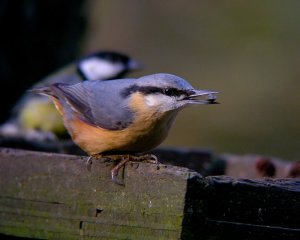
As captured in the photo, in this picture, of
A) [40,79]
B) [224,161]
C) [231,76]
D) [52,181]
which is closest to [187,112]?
[231,76]

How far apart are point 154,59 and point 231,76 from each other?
0.85 metres

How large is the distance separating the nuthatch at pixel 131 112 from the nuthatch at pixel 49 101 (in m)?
2.55

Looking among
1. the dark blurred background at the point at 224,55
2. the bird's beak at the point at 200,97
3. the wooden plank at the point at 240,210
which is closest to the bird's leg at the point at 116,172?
the wooden plank at the point at 240,210

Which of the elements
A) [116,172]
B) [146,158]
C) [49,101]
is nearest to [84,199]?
[116,172]

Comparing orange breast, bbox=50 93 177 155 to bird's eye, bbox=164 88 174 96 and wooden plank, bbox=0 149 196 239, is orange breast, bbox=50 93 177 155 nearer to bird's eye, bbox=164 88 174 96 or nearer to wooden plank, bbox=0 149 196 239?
bird's eye, bbox=164 88 174 96

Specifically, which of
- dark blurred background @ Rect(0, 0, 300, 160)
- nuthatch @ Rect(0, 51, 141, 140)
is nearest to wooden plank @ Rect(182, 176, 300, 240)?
nuthatch @ Rect(0, 51, 141, 140)

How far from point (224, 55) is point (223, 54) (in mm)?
22

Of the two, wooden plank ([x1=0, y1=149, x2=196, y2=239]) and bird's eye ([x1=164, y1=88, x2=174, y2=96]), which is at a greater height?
bird's eye ([x1=164, y1=88, x2=174, y2=96])

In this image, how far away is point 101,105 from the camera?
11.7 feet

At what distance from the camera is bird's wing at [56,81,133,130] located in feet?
Result: 11.3

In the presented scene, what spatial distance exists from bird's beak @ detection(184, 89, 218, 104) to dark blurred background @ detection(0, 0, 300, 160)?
3824 mm

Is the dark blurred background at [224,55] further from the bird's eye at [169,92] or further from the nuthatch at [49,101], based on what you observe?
the bird's eye at [169,92]

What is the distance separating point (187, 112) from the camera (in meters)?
9.36

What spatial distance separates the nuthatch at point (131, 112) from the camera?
133 inches
